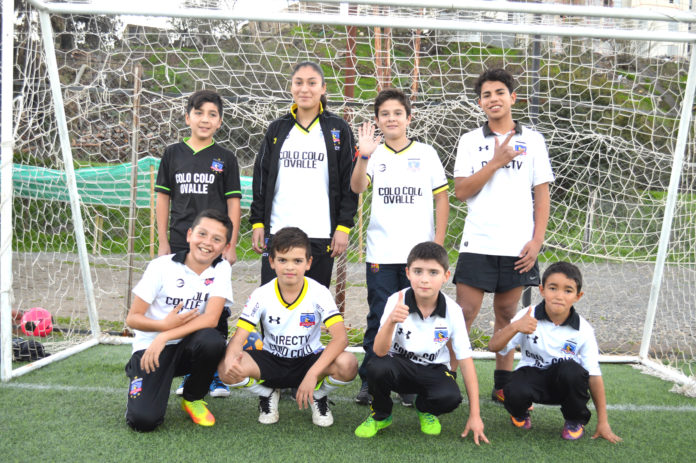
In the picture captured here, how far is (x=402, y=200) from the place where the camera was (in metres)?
2.97

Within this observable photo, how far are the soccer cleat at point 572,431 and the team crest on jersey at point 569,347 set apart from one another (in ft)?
1.07

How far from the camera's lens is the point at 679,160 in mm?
3818

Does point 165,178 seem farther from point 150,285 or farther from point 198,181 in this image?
point 150,285

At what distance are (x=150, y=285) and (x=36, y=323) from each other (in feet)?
6.78

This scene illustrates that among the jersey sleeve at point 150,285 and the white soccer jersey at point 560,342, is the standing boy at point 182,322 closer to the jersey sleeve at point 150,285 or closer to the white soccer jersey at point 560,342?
the jersey sleeve at point 150,285

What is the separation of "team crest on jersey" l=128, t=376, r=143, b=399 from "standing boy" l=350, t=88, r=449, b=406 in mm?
1099

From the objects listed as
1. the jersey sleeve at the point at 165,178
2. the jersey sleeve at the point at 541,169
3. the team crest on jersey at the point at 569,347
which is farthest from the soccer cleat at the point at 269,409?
the jersey sleeve at the point at 541,169

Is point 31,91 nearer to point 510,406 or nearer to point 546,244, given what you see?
point 510,406

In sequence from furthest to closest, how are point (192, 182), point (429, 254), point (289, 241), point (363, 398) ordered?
point (192, 182), point (363, 398), point (289, 241), point (429, 254)

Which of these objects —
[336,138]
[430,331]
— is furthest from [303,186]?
[430,331]

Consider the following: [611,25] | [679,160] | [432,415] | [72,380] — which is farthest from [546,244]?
[72,380]

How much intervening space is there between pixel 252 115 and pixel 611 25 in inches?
115

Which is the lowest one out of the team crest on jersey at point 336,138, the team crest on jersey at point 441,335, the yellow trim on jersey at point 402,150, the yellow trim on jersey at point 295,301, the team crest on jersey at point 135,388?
the team crest on jersey at point 135,388

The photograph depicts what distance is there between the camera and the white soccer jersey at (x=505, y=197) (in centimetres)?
292
